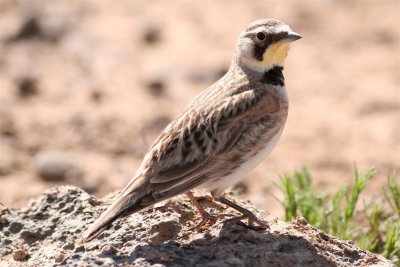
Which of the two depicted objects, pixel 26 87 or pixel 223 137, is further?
pixel 26 87

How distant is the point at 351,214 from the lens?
6.03 m

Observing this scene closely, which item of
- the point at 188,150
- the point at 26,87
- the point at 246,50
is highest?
the point at 26,87

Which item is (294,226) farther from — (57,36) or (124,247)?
(57,36)

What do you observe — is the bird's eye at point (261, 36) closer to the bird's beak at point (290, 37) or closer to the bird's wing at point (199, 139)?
the bird's beak at point (290, 37)

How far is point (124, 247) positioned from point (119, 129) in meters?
4.86

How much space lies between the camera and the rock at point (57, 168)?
27.8 feet

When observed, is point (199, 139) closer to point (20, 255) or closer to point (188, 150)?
point (188, 150)

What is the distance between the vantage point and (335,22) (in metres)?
12.1

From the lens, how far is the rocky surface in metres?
4.74

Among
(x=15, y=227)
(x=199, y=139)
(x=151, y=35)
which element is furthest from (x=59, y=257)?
(x=151, y=35)

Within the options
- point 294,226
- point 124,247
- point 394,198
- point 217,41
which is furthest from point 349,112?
point 124,247

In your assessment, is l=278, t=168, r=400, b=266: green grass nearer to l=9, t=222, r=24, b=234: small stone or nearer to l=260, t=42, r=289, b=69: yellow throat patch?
l=260, t=42, r=289, b=69: yellow throat patch

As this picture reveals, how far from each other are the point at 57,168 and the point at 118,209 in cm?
384

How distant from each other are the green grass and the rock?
2.78 m
